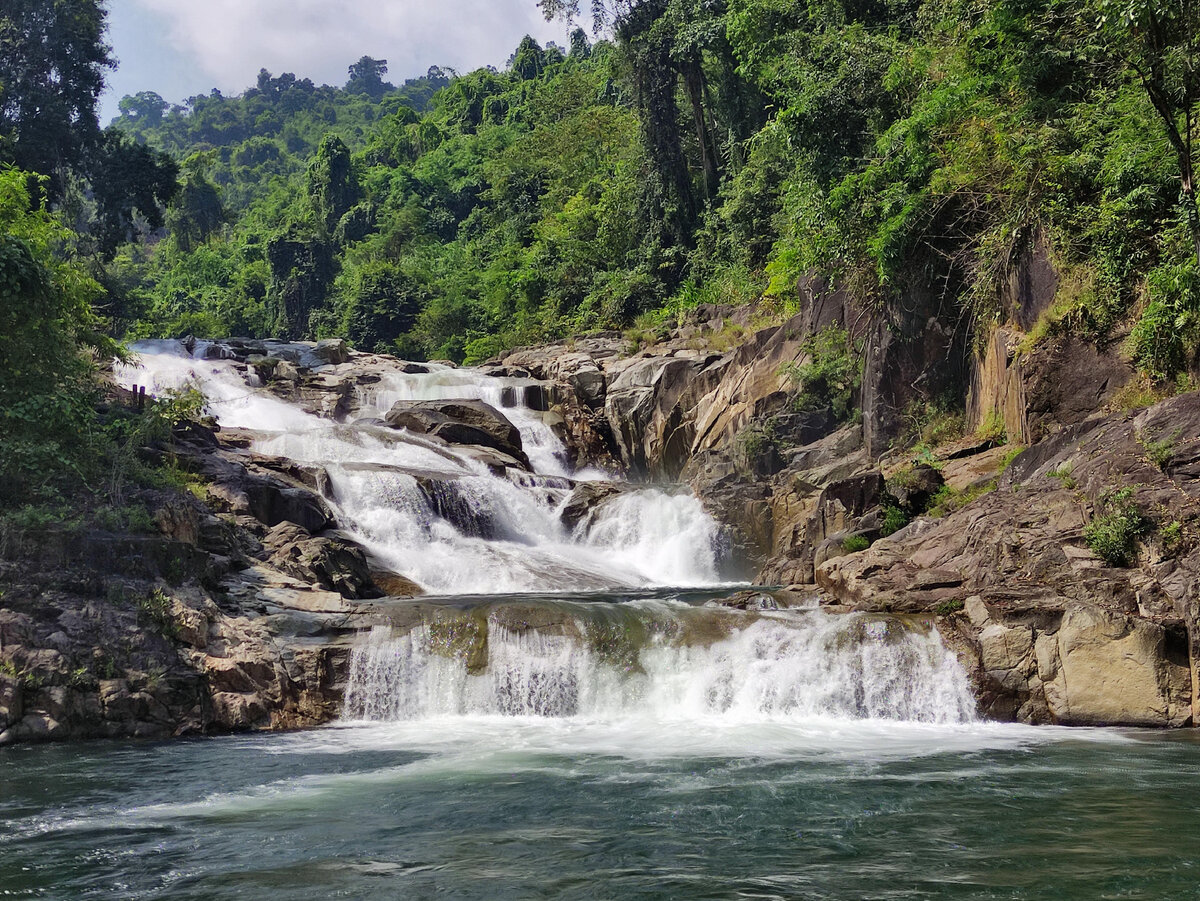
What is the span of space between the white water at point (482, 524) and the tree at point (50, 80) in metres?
19.4

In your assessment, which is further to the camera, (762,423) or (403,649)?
(762,423)

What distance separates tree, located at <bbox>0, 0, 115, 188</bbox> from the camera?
36250 mm

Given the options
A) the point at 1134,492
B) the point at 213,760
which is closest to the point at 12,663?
the point at 213,760

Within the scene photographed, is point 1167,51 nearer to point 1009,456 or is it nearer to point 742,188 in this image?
point 1009,456

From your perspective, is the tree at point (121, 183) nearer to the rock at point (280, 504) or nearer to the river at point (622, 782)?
the rock at point (280, 504)

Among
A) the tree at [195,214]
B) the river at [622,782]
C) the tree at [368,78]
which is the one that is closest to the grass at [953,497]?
the river at [622,782]

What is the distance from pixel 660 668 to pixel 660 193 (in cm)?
2738

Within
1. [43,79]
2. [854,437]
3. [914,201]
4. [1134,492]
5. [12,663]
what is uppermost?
[43,79]

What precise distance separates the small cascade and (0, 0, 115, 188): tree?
101 ft

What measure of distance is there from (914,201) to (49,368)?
586 inches

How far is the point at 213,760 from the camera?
11156mm

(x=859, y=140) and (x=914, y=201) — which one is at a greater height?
(x=859, y=140)

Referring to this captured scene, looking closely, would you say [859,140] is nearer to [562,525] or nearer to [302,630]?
[562,525]

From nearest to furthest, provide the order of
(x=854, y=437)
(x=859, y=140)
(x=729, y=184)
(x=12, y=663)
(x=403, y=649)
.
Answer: (x=12, y=663) < (x=403, y=649) < (x=854, y=437) < (x=859, y=140) < (x=729, y=184)
